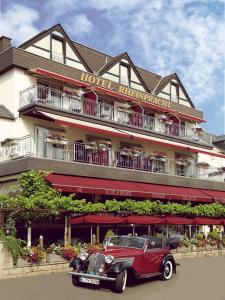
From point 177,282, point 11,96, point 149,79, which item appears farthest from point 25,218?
point 149,79

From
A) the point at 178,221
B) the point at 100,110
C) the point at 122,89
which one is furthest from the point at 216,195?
the point at 100,110

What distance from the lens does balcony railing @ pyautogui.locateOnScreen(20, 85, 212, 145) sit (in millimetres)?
24625

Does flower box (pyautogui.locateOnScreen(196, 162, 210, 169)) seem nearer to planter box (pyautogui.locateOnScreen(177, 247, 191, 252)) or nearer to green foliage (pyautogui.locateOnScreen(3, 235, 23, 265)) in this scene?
planter box (pyautogui.locateOnScreen(177, 247, 191, 252))

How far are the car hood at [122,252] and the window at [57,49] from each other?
649 inches

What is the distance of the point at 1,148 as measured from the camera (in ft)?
78.9

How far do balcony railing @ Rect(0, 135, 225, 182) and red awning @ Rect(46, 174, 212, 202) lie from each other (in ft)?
6.50

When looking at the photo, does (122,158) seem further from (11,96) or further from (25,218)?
(25,218)

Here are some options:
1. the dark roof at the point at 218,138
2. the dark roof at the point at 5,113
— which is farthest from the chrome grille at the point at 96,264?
the dark roof at the point at 218,138

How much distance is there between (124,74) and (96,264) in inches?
849

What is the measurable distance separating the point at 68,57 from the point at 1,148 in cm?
779

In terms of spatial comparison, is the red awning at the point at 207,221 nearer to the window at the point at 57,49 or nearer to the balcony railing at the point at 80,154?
the balcony railing at the point at 80,154

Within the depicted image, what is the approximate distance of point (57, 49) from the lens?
27609 mm

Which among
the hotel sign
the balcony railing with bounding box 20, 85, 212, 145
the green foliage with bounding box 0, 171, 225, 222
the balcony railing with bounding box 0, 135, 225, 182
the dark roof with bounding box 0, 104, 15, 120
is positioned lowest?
the green foliage with bounding box 0, 171, 225, 222

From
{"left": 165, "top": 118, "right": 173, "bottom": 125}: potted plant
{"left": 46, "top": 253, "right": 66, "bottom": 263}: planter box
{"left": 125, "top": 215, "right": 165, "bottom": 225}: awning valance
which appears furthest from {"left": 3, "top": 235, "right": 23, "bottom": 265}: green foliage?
{"left": 165, "top": 118, "right": 173, "bottom": 125}: potted plant
